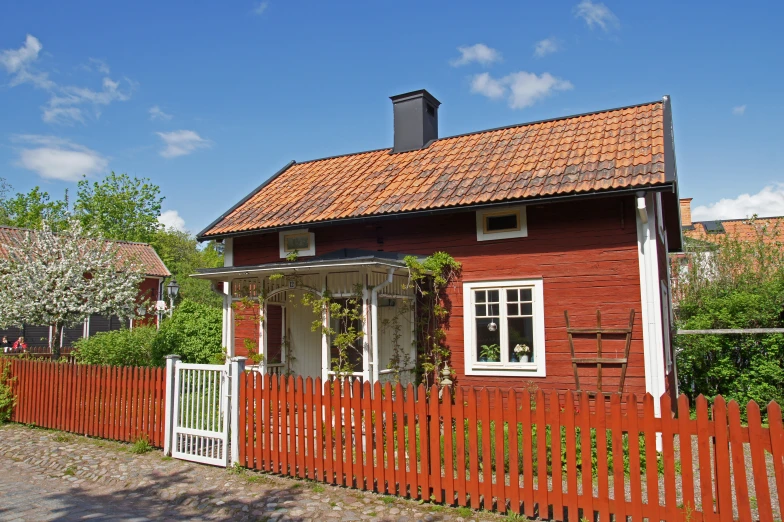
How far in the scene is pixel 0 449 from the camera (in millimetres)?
8539

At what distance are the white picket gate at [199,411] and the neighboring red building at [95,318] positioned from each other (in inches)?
476

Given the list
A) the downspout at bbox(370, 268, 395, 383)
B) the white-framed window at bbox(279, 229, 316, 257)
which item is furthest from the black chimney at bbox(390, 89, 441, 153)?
the downspout at bbox(370, 268, 395, 383)

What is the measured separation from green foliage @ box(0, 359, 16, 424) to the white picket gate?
445 cm

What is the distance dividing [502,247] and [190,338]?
30.5ft

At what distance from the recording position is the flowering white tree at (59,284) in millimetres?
14094

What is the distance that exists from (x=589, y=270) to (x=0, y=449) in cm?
920

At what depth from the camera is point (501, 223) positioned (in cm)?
990

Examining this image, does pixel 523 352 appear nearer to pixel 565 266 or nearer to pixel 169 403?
pixel 565 266

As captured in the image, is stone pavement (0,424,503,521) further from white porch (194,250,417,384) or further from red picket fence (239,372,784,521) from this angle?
white porch (194,250,417,384)

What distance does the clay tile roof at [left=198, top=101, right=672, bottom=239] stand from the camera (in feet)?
30.2

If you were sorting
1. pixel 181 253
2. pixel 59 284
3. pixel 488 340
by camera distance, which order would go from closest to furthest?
1. pixel 488 340
2. pixel 59 284
3. pixel 181 253

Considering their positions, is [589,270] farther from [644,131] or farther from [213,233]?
[213,233]

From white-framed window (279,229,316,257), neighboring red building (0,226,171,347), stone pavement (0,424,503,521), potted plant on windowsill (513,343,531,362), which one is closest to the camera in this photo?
stone pavement (0,424,503,521)

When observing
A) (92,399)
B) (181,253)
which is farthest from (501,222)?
(181,253)
